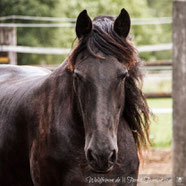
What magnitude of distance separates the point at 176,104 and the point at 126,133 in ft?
3.53

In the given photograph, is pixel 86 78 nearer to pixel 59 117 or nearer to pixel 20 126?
pixel 59 117

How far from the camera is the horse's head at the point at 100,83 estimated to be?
241 centimetres

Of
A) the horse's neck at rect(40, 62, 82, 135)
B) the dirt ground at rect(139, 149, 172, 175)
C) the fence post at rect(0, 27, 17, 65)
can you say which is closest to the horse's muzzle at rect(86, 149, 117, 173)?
the horse's neck at rect(40, 62, 82, 135)

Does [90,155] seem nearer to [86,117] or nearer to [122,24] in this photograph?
[86,117]

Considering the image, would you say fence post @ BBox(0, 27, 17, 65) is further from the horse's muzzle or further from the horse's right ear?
the horse's muzzle

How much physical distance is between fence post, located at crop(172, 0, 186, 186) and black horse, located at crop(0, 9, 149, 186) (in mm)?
512

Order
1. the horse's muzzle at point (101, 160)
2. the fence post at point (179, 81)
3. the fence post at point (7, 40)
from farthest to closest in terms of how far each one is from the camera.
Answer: the fence post at point (7, 40), the horse's muzzle at point (101, 160), the fence post at point (179, 81)

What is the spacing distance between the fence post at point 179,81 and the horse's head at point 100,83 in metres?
0.51

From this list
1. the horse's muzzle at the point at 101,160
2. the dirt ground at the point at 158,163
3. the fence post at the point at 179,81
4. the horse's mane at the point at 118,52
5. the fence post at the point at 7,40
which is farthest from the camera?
the fence post at the point at 7,40

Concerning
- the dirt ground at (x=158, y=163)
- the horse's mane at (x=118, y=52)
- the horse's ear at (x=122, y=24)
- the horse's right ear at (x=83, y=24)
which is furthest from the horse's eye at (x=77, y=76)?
the dirt ground at (x=158, y=163)

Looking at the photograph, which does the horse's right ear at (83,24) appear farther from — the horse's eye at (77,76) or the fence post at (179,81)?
the fence post at (179,81)

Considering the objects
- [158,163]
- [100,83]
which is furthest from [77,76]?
[158,163]

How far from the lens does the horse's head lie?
241cm

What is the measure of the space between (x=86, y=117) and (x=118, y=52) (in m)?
0.48
